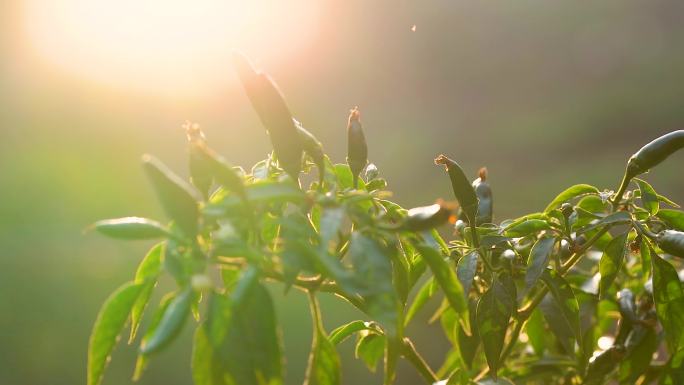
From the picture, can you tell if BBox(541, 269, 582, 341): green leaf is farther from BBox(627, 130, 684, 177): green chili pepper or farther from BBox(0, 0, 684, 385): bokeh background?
BBox(0, 0, 684, 385): bokeh background

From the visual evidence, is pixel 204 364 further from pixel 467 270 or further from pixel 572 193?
pixel 572 193

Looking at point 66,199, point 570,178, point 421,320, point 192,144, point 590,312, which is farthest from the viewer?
point 570,178

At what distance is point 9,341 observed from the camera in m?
3.77

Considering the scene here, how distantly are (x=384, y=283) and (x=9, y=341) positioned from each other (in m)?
3.79

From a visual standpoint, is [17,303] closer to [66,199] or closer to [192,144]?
[66,199]

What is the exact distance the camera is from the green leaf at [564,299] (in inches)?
30.2

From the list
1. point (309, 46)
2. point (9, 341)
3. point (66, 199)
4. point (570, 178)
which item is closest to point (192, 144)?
point (9, 341)

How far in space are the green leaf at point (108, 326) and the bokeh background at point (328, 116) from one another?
11.0 feet

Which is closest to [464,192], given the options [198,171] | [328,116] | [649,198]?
[649,198]

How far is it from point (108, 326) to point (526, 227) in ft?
1.42

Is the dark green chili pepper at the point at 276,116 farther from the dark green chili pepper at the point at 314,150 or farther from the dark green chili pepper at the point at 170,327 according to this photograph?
the dark green chili pepper at the point at 170,327

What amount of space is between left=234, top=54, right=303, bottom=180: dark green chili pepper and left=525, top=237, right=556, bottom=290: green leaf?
0.25 m

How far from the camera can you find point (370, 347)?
96 cm

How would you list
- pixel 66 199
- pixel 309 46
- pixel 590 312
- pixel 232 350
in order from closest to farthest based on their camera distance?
pixel 232 350 < pixel 590 312 < pixel 66 199 < pixel 309 46
